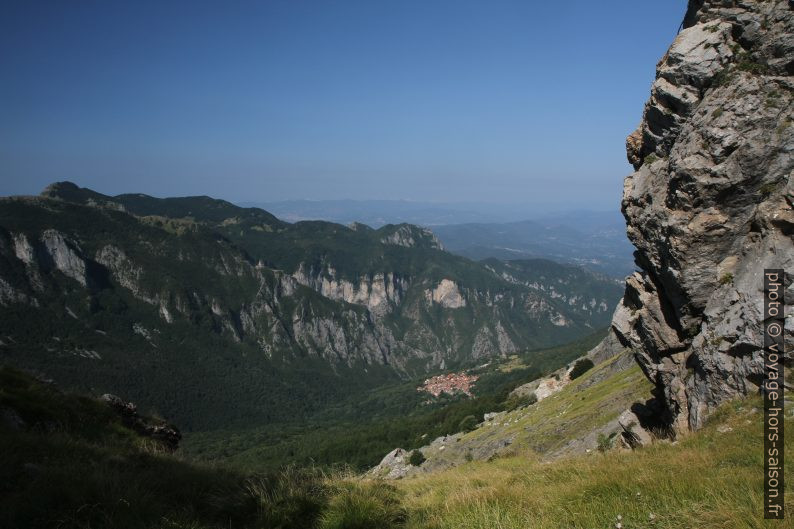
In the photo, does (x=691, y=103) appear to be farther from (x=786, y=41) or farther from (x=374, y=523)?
(x=374, y=523)

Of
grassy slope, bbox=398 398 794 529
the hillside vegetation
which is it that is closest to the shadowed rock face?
the hillside vegetation

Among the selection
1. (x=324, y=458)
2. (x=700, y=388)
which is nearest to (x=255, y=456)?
(x=324, y=458)

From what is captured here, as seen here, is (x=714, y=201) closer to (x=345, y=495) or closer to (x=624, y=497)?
(x=624, y=497)

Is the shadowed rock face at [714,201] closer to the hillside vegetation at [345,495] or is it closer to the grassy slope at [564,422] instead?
the hillside vegetation at [345,495]

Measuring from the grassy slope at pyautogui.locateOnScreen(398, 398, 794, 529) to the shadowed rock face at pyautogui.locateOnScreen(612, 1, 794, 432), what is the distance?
555 centimetres

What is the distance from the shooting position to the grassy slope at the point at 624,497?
6465 mm

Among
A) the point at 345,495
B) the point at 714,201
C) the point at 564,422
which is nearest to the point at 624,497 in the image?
the point at 345,495

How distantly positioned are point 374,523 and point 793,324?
39.5 feet

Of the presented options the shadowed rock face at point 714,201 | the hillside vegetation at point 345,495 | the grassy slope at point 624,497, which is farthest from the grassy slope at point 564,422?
the hillside vegetation at point 345,495

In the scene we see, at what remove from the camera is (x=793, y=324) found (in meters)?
12.1

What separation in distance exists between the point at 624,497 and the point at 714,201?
12.8 m

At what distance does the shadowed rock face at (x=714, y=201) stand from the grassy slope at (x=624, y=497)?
5545 millimetres

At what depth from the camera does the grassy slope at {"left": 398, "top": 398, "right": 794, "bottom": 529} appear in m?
6.46

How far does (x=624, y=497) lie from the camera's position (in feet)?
24.1
